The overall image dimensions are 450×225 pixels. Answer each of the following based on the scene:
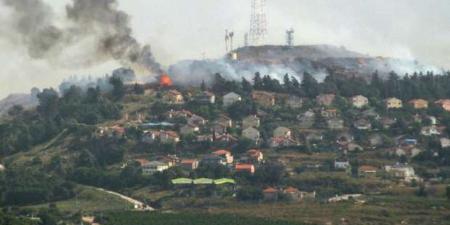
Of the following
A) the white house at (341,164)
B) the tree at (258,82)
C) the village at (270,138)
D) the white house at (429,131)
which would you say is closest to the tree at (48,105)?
the village at (270,138)

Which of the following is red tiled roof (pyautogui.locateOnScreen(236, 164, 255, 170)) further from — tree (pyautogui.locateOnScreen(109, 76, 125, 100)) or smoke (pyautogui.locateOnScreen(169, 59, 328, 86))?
smoke (pyautogui.locateOnScreen(169, 59, 328, 86))

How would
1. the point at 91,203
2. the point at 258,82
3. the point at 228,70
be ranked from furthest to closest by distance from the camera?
the point at 228,70
the point at 258,82
the point at 91,203

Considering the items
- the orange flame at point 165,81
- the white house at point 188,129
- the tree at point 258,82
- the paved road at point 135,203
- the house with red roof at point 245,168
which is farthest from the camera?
the orange flame at point 165,81

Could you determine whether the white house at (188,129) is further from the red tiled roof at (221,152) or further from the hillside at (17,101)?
the hillside at (17,101)

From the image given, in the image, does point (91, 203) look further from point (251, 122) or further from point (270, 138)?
point (251, 122)

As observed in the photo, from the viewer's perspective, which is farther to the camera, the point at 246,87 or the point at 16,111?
the point at 16,111

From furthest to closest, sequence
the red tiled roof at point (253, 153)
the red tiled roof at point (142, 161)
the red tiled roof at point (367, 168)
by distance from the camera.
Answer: the red tiled roof at point (253, 153)
the red tiled roof at point (142, 161)
the red tiled roof at point (367, 168)

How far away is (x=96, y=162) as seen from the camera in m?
116

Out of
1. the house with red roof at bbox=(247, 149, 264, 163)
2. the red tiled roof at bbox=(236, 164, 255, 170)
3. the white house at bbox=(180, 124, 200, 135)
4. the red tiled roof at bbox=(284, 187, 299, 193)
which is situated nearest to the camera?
the red tiled roof at bbox=(284, 187, 299, 193)

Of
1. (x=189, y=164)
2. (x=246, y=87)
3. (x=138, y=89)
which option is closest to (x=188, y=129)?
(x=189, y=164)

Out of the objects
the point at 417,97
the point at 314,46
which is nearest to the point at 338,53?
the point at 314,46

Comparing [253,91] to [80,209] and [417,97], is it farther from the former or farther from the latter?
[80,209]

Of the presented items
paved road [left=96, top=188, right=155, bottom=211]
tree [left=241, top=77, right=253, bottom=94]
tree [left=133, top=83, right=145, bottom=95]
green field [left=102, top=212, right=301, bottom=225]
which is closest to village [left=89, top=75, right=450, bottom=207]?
tree [left=133, top=83, right=145, bottom=95]

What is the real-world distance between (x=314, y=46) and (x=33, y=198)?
80751mm
